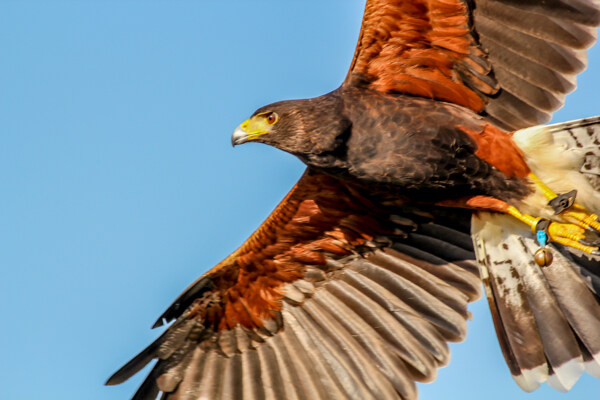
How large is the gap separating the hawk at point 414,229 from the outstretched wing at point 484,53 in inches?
0.5

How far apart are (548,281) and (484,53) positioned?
2.27 metres

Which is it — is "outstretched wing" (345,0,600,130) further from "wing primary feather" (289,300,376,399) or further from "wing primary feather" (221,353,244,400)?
"wing primary feather" (221,353,244,400)

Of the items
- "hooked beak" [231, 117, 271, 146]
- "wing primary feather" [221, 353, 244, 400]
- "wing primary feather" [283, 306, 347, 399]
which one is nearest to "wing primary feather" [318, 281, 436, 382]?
"wing primary feather" [283, 306, 347, 399]

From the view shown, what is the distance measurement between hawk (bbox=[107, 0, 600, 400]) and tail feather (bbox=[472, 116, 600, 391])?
0.01 metres

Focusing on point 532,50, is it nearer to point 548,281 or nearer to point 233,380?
point 548,281

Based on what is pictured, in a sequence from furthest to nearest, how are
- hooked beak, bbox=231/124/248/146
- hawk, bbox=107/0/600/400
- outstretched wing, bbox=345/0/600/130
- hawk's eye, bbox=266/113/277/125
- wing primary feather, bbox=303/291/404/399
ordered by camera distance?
wing primary feather, bbox=303/291/404/399
hooked beak, bbox=231/124/248/146
hawk's eye, bbox=266/113/277/125
hawk, bbox=107/0/600/400
outstretched wing, bbox=345/0/600/130

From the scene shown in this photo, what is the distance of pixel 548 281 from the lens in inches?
334

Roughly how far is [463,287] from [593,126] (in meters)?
2.01

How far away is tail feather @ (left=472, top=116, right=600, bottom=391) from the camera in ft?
25.6

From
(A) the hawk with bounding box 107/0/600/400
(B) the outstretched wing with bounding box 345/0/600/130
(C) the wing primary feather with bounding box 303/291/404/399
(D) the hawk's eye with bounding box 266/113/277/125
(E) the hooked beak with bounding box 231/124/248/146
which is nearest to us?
(B) the outstretched wing with bounding box 345/0/600/130

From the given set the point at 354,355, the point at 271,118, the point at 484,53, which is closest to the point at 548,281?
the point at 354,355

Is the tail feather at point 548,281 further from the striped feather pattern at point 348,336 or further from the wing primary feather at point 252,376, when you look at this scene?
the wing primary feather at point 252,376

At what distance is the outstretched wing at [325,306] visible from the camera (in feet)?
27.8

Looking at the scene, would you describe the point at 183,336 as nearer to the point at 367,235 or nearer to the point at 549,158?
the point at 367,235
